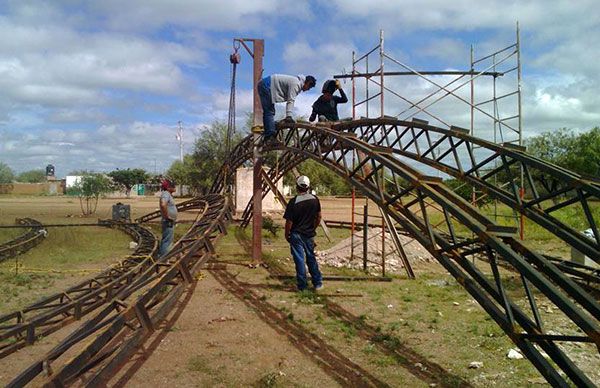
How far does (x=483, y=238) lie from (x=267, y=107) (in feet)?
24.5

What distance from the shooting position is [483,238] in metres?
4.47

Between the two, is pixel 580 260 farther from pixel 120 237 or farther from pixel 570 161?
pixel 570 161

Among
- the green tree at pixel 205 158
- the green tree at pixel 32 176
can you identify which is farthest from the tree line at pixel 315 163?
the green tree at pixel 32 176

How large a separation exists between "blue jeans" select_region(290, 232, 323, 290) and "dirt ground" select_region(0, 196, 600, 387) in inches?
9.5

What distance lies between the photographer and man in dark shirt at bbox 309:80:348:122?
11781 mm

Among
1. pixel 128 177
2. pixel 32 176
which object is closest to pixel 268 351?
pixel 128 177

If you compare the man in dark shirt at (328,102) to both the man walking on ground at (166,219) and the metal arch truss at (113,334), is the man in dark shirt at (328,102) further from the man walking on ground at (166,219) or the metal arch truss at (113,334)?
the metal arch truss at (113,334)

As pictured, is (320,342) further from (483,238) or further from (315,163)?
(315,163)

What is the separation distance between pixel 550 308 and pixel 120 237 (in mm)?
14352

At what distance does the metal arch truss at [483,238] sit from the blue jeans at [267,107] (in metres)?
0.29

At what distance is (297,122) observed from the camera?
1038 centimetres

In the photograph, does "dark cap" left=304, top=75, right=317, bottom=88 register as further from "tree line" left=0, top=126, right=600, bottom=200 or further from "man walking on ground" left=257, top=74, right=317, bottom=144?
"tree line" left=0, top=126, right=600, bottom=200

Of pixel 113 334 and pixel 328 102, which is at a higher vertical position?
pixel 328 102

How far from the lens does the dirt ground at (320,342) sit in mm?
5062
